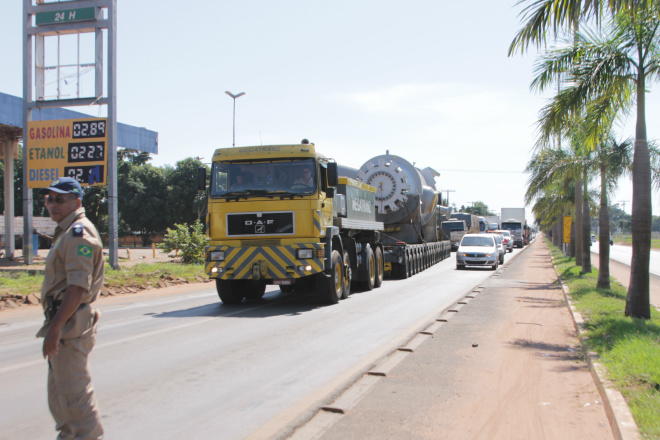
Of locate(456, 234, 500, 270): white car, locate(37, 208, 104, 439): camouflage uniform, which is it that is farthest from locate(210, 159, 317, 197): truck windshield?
locate(456, 234, 500, 270): white car

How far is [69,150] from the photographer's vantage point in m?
21.9

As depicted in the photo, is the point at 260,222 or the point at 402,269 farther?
the point at 402,269

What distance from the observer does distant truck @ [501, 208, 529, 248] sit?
215 feet

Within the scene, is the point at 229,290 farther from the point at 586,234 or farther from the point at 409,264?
the point at 586,234

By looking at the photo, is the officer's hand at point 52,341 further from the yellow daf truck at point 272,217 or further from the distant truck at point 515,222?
the distant truck at point 515,222

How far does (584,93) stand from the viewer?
11008 mm

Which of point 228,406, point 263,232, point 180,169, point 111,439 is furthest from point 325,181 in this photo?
point 180,169

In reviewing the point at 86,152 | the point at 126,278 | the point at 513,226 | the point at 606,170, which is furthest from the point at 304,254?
the point at 513,226

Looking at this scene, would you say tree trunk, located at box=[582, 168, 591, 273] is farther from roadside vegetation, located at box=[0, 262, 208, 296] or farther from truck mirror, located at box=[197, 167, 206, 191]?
truck mirror, located at box=[197, 167, 206, 191]

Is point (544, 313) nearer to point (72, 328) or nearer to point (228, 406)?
point (228, 406)

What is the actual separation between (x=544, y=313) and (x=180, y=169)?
182 feet

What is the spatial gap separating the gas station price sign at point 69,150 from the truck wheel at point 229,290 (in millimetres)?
10076

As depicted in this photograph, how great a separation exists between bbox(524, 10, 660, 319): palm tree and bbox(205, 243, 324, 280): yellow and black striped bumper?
5.70 metres

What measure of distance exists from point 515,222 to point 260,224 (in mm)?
58577
